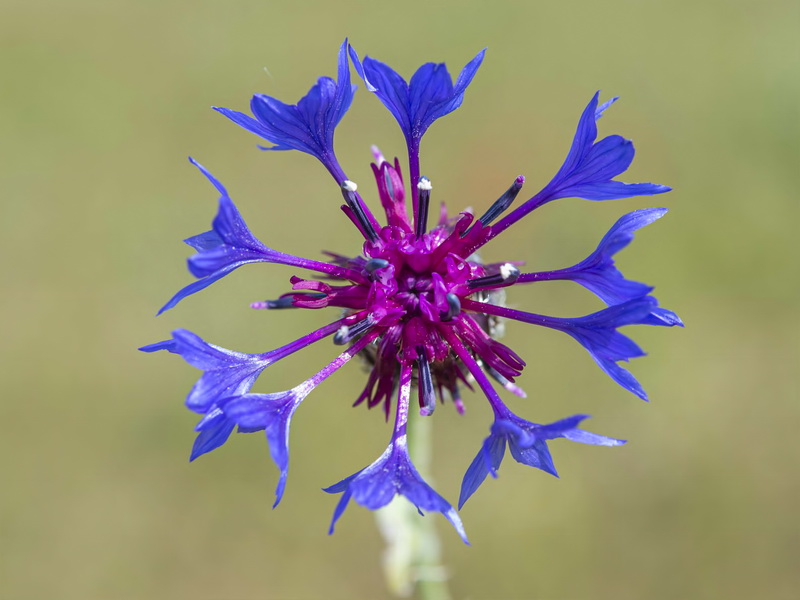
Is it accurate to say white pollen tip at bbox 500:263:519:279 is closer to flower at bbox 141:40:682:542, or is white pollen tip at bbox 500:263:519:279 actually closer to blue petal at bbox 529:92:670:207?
flower at bbox 141:40:682:542

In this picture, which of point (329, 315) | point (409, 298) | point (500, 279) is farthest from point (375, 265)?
point (329, 315)

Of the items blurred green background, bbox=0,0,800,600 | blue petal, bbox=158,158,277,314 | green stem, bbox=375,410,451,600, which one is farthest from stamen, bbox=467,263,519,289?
blurred green background, bbox=0,0,800,600

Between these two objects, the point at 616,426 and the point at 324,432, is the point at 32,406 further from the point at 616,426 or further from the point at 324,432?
the point at 616,426

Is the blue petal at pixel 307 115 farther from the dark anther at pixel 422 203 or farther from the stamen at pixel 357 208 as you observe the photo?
the dark anther at pixel 422 203

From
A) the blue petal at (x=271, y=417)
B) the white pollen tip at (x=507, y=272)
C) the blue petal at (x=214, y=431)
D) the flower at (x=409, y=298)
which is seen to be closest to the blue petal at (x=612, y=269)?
the flower at (x=409, y=298)

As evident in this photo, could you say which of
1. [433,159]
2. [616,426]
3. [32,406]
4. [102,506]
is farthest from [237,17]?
[616,426]

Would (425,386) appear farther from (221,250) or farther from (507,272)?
(221,250)
